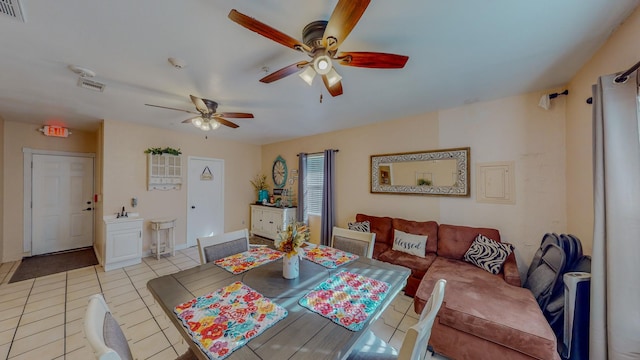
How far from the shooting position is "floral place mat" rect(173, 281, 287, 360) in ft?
3.09

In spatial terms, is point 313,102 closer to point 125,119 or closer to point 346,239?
point 346,239

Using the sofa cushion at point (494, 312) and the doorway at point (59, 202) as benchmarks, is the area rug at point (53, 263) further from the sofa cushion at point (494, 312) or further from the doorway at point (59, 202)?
the sofa cushion at point (494, 312)

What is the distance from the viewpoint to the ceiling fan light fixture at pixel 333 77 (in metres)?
1.62

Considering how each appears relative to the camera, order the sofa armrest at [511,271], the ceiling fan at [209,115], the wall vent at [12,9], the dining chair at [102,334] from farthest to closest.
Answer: the ceiling fan at [209,115] < the sofa armrest at [511,271] < the wall vent at [12,9] < the dining chair at [102,334]

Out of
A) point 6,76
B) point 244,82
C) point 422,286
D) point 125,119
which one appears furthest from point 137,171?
point 422,286

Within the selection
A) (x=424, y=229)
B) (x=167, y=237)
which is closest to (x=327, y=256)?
(x=424, y=229)

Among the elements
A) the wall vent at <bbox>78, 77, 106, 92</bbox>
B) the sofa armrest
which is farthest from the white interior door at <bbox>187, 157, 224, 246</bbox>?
the sofa armrest

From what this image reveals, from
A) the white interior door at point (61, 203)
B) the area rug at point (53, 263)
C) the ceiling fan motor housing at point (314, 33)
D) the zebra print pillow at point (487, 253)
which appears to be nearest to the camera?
the ceiling fan motor housing at point (314, 33)

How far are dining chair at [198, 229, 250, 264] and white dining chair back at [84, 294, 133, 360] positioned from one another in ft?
2.94

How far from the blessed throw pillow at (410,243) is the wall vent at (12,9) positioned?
12.7ft

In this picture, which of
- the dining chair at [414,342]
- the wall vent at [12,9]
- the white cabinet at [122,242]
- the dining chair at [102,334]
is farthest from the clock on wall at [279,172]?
the dining chair at [102,334]

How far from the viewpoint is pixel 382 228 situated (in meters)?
3.40

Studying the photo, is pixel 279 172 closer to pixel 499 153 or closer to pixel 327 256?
pixel 327 256

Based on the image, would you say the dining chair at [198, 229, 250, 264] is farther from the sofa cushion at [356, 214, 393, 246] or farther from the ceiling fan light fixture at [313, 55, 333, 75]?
the sofa cushion at [356, 214, 393, 246]
